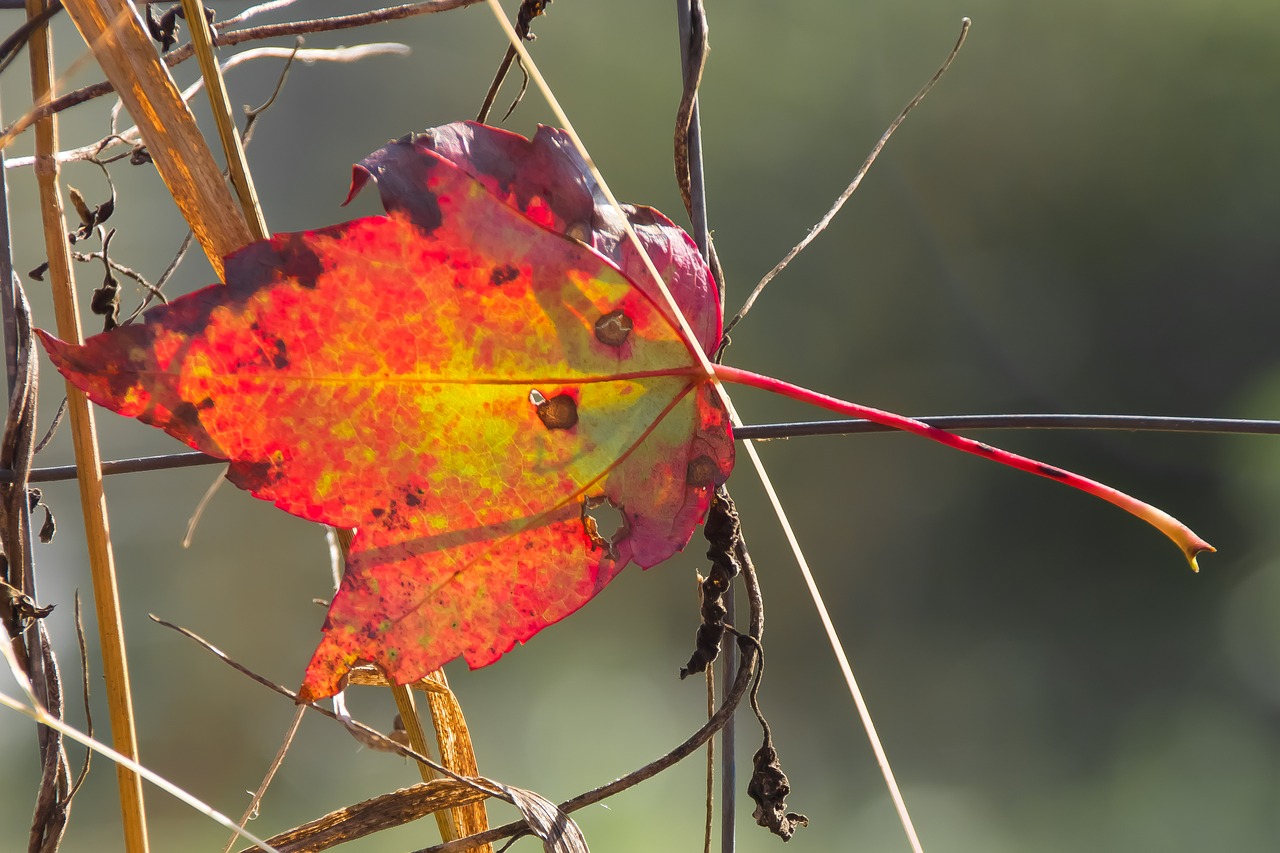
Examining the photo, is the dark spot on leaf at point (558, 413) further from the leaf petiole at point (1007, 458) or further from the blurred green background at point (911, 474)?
the blurred green background at point (911, 474)

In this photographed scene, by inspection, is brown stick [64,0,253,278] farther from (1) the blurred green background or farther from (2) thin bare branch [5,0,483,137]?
(1) the blurred green background

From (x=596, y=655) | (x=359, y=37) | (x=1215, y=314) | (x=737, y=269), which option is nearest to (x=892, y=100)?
(x=737, y=269)

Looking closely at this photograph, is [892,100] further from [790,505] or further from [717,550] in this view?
[717,550]

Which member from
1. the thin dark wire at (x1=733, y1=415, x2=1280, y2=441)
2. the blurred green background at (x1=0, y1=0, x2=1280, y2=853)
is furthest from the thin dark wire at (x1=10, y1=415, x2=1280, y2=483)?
the blurred green background at (x1=0, y1=0, x2=1280, y2=853)

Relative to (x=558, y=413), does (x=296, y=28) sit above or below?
above

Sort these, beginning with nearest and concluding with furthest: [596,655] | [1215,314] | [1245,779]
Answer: [1245,779]
[1215,314]
[596,655]

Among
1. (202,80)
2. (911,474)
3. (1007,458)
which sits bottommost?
(1007,458)

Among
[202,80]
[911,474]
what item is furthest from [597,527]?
[911,474]

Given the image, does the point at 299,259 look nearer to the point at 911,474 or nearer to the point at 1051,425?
the point at 1051,425
